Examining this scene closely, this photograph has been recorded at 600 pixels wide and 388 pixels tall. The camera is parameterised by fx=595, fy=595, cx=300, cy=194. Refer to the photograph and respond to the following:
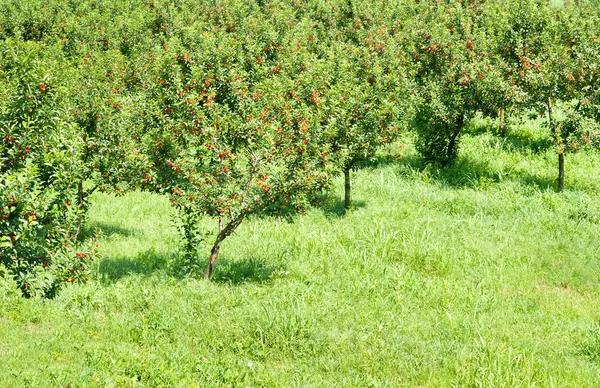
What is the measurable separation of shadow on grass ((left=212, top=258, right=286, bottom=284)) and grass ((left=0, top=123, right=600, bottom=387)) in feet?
0.14

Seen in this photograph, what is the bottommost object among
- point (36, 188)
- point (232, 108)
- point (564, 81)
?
point (36, 188)

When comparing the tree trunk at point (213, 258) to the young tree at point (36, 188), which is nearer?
the young tree at point (36, 188)

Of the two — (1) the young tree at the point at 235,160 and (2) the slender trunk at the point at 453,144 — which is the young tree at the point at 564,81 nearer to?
(2) the slender trunk at the point at 453,144

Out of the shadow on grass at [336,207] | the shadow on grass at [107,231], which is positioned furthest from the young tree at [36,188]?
the shadow on grass at [336,207]

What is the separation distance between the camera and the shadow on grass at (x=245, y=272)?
45.4ft

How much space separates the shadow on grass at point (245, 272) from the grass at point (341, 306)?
0.04 metres

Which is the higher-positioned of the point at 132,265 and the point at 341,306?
the point at 132,265

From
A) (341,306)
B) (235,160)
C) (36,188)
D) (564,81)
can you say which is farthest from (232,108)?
(564,81)

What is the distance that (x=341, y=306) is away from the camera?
1227cm

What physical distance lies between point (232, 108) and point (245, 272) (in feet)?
22.4

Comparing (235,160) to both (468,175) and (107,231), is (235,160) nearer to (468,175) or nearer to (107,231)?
(107,231)

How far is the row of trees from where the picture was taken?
8961mm

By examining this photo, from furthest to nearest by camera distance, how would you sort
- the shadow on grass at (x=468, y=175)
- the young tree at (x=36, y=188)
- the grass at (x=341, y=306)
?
the shadow on grass at (x=468, y=175), the grass at (x=341, y=306), the young tree at (x=36, y=188)

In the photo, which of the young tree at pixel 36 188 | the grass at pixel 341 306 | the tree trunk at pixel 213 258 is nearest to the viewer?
the young tree at pixel 36 188
